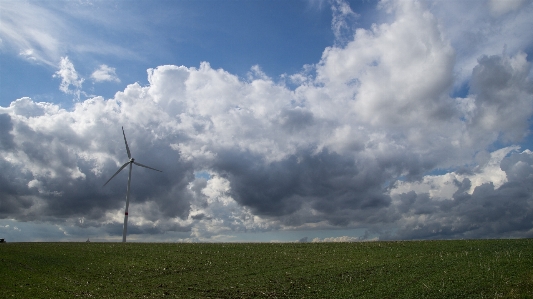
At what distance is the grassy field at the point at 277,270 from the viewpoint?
27.7 meters

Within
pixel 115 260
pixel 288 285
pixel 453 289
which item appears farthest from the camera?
pixel 115 260

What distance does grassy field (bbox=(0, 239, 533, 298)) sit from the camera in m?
27.7

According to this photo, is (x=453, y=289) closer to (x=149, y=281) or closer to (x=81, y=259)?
(x=149, y=281)

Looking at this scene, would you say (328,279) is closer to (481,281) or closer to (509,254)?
(481,281)

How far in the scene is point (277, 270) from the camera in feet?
115

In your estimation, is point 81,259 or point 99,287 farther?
point 81,259

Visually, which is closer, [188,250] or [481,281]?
[481,281]

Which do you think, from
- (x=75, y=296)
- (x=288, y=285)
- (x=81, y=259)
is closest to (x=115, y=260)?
(x=81, y=259)

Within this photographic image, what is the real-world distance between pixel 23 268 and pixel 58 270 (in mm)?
2956

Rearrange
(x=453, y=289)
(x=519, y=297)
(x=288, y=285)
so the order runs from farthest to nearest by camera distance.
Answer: (x=288, y=285)
(x=453, y=289)
(x=519, y=297)

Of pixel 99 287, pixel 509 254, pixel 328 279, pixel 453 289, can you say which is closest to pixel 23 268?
pixel 99 287

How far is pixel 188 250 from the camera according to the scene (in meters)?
45.5

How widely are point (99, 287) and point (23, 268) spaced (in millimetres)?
9976

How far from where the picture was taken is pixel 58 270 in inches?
1422
